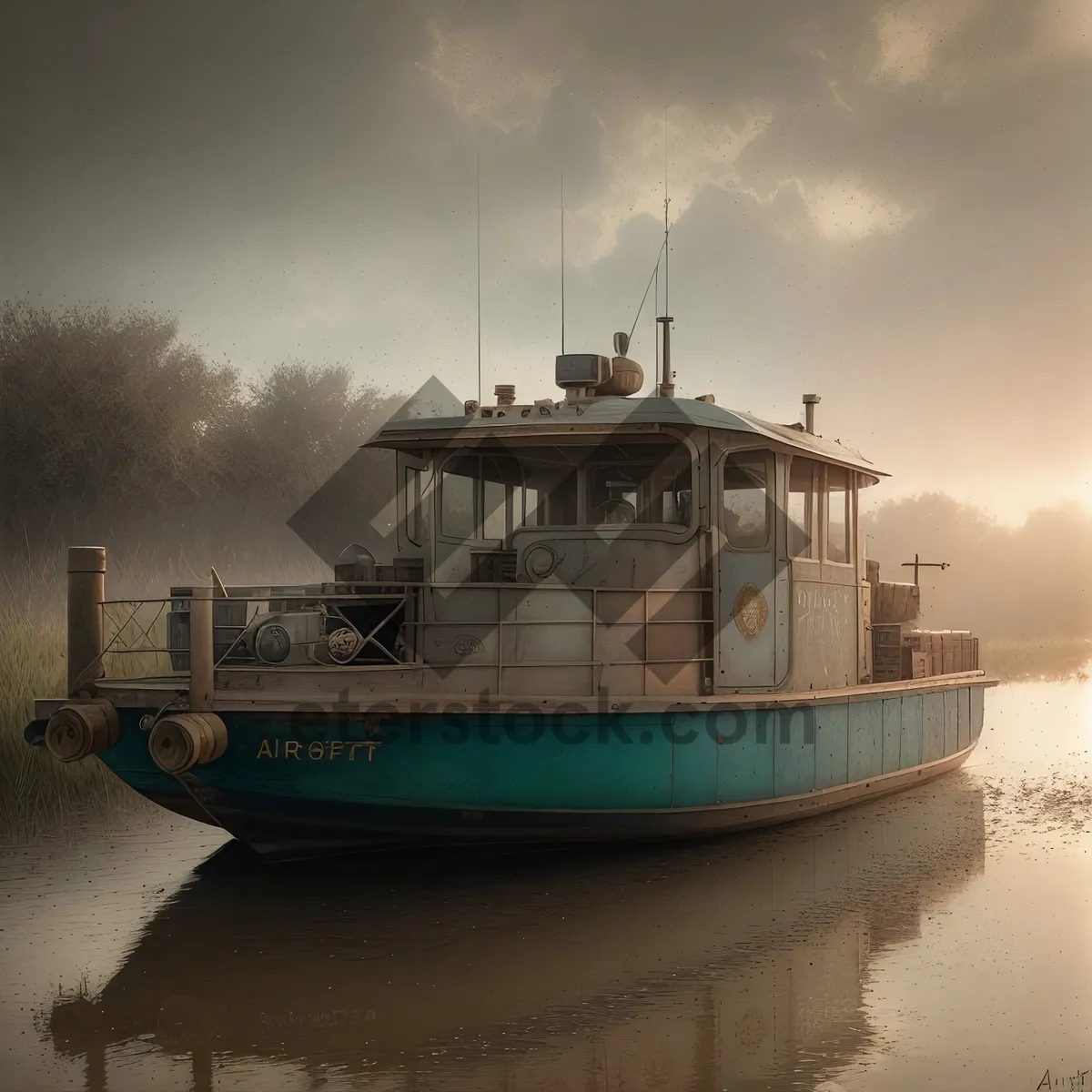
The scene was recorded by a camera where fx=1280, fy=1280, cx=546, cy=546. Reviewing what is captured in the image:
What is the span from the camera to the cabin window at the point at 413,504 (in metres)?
10.4

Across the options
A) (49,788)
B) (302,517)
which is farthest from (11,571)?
(302,517)

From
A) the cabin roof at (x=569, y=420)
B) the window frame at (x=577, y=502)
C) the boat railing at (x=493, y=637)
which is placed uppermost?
the cabin roof at (x=569, y=420)

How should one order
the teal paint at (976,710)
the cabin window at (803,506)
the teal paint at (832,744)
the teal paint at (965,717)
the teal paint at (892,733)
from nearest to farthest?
the teal paint at (832,744)
the cabin window at (803,506)
the teal paint at (892,733)
the teal paint at (965,717)
the teal paint at (976,710)

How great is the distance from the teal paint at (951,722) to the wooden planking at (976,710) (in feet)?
2.15

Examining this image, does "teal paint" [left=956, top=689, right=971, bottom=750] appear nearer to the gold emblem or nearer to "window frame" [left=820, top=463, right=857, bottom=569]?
"window frame" [left=820, top=463, right=857, bottom=569]

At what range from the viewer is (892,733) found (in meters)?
12.2

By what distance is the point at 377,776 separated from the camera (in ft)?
28.1

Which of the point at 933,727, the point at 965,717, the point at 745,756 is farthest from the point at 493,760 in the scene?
the point at 965,717

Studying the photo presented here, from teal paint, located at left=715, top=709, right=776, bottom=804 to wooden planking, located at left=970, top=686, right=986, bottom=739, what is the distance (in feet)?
18.2

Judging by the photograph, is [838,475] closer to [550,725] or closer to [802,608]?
[802,608]

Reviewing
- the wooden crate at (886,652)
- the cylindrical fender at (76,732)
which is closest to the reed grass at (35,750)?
the cylindrical fender at (76,732)

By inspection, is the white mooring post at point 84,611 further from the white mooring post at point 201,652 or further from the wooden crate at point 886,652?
the wooden crate at point 886,652

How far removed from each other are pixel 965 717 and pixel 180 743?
9512mm

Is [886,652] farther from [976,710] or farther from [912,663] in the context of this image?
[976,710]
